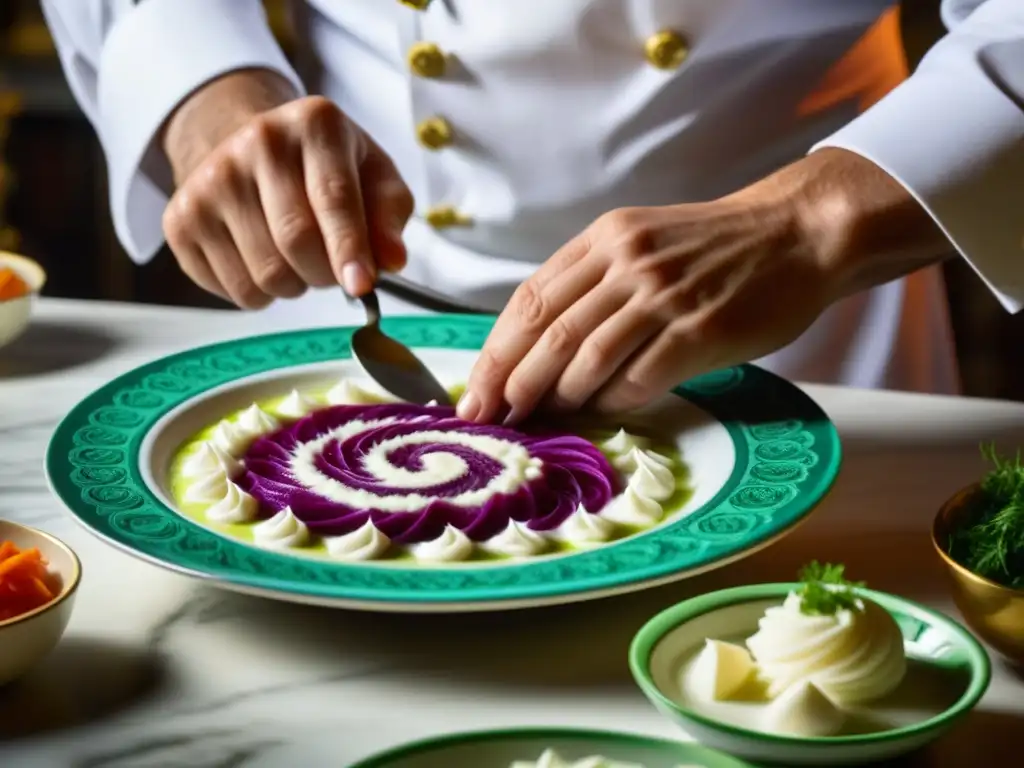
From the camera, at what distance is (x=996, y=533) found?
96cm

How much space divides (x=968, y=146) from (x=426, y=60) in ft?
2.10

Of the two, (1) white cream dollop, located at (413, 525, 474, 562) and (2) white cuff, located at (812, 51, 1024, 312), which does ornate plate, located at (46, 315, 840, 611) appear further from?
(2) white cuff, located at (812, 51, 1024, 312)

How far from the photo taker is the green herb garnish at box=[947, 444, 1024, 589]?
947mm

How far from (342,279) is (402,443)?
0.23 meters

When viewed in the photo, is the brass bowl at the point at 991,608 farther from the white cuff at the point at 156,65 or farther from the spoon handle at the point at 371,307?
the white cuff at the point at 156,65

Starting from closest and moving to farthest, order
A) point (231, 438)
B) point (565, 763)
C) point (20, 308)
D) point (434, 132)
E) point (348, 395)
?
1. point (565, 763)
2. point (231, 438)
3. point (348, 395)
4. point (20, 308)
5. point (434, 132)

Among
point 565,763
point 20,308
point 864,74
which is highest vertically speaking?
point 864,74

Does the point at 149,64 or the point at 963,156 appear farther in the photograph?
the point at 149,64

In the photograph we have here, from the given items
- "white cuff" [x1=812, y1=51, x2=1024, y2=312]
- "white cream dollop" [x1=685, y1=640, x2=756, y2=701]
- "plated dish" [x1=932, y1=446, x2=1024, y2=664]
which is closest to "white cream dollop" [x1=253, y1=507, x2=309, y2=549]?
"white cream dollop" [x1=685, y1=640, x2=756, y2=701]

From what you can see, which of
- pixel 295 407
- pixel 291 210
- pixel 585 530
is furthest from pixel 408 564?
pixel 291 210

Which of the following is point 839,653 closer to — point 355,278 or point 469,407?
point 469,407

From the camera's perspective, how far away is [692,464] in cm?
125

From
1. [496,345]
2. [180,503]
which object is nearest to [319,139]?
[496,345]

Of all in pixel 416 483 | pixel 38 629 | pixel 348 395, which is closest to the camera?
pixel 38 629
